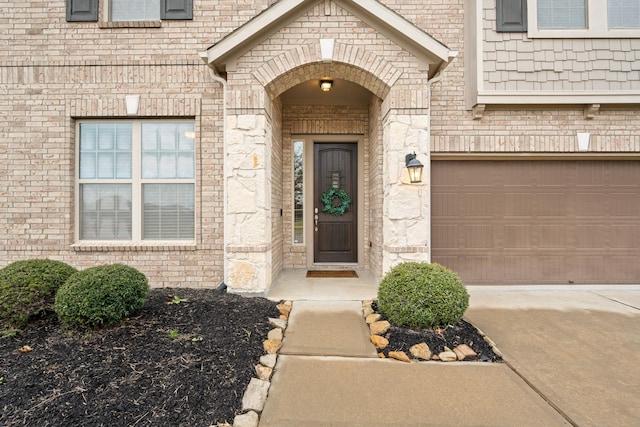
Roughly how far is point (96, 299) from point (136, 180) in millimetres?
2422

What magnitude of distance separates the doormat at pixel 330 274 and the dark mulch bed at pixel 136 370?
203 cm

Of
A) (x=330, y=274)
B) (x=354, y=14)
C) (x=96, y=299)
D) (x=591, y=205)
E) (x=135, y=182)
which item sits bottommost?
(x=330, y=274)

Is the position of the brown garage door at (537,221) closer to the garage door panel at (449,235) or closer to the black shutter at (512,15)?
the garage door panel at (449,235)

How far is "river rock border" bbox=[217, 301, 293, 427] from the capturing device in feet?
6.14

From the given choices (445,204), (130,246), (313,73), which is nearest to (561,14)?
(445,204)

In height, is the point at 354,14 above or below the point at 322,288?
above

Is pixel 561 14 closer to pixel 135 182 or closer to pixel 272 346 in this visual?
pixel 272 346

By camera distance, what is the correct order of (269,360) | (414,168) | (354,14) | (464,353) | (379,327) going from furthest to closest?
(354,14)
(414,168)
(379,327)
(464,353)
(269,360)

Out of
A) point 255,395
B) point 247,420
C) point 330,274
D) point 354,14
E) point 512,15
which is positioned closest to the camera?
point 247,420

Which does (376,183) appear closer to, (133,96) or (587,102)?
(587,102)

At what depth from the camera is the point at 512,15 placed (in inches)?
174

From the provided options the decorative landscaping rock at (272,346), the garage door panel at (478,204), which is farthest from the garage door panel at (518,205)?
the decorative landscaping rock at (272,346)

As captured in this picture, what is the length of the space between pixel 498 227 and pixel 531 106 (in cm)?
183

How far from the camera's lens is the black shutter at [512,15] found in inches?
173
